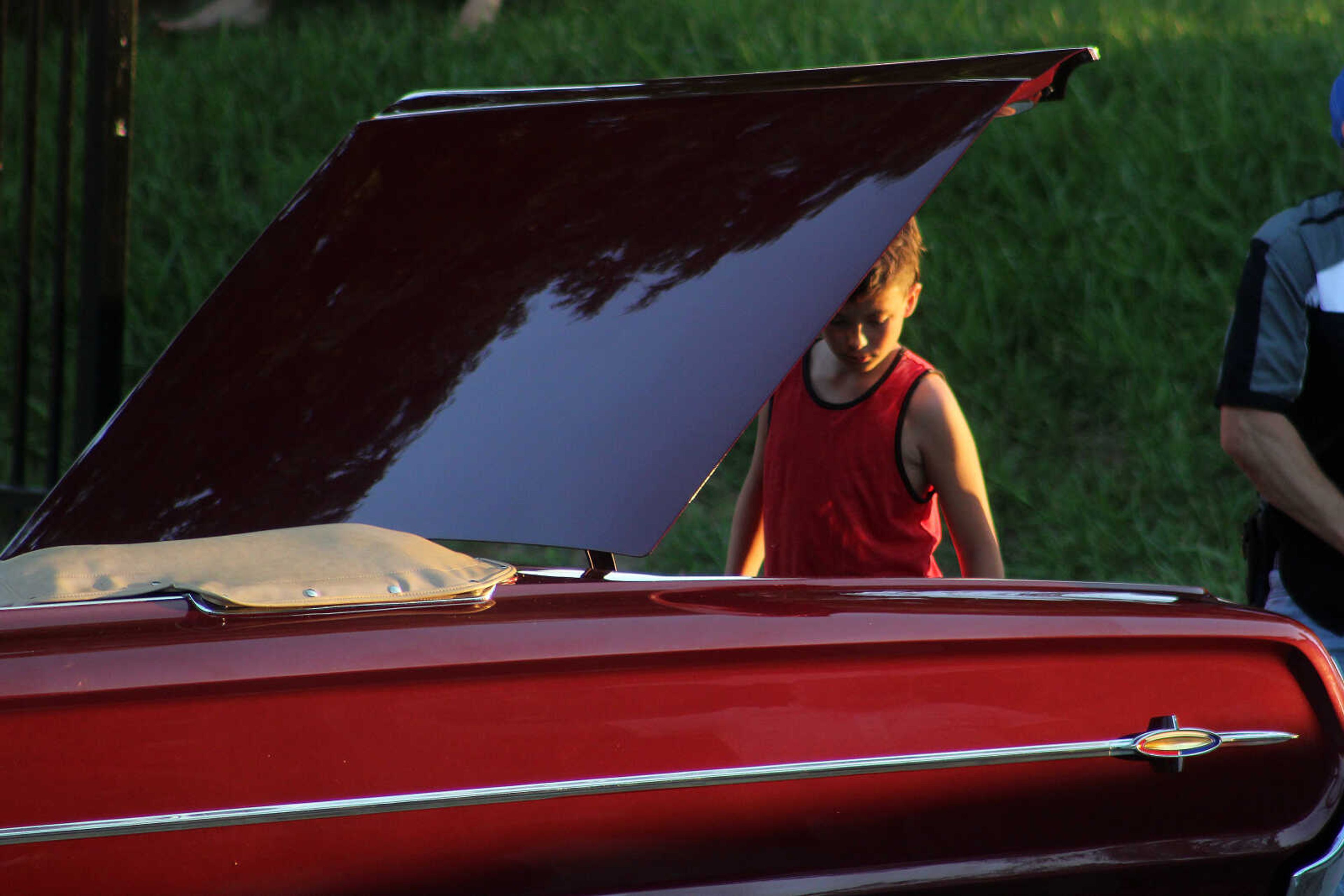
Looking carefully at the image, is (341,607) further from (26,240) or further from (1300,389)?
(26,240)

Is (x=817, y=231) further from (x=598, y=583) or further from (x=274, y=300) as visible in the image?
(x=274, y=300)

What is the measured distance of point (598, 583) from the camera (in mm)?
1572

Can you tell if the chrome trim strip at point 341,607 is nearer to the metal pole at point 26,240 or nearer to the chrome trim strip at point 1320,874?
the chrome trim strip at point 1320,874

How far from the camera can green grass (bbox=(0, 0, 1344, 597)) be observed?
6383 millimetres

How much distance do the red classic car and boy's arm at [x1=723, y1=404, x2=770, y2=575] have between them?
0.94 meters

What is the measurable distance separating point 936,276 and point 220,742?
21.3 ft

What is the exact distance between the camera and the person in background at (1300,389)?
8.28 ft

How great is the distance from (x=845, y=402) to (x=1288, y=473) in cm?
76

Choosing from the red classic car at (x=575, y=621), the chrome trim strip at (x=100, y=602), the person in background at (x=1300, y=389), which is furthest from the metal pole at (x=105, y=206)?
the person in background at (x=1300, y=389)

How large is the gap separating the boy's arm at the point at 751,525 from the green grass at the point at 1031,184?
3.12 m

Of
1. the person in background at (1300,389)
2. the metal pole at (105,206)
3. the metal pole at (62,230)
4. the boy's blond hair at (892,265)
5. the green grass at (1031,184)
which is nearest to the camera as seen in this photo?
the boy's blond hair at (892,265)

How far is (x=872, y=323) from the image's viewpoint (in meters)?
2.50

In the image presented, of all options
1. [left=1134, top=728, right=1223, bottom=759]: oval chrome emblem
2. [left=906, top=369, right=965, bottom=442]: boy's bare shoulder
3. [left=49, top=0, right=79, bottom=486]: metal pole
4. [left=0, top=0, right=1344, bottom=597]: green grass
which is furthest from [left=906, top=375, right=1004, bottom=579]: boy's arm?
[left=0, top=0, right=1344, bottom=597]: green grass

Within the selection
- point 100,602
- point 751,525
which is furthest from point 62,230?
point 100,602
